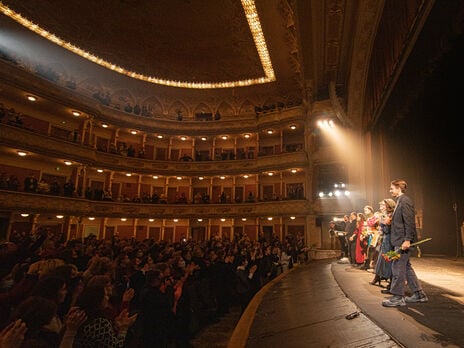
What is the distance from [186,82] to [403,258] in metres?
22.7

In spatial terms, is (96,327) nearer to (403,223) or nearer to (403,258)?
(403,258)

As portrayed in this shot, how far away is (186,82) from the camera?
23656 millimetres

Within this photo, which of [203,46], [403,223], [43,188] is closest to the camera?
[403,223]

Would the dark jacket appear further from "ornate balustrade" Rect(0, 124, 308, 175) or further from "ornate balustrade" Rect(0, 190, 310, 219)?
"ornate balustrade" Rect(0, 124, 308, 175)

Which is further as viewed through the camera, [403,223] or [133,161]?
[133,161]

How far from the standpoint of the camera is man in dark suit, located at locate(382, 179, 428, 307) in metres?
3.55

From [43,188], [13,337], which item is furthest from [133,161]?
[13,337]

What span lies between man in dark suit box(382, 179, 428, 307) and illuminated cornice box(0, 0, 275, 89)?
14.0 metres

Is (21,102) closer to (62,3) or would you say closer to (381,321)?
(62,3)

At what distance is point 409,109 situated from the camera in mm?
6488

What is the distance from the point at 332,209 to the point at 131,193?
1604 centimetres

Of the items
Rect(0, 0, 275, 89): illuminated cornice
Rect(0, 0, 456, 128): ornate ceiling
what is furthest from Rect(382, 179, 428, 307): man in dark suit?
Rect(0, 0, 275, 89): illuminated cornice

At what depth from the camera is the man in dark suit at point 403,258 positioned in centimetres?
355

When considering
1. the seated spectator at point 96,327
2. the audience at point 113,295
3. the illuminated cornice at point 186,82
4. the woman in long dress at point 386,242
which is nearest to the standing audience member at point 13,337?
the audience at point 113,295
